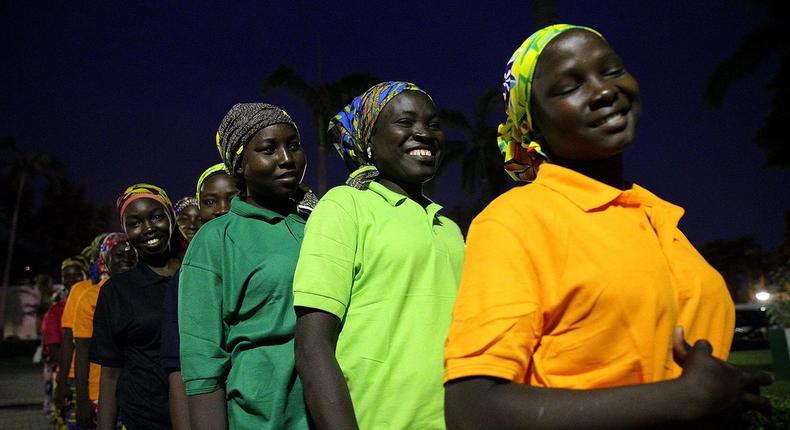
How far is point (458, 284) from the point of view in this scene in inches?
97.6

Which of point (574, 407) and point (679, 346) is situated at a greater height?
point (679, 346)

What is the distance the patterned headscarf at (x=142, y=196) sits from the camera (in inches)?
189

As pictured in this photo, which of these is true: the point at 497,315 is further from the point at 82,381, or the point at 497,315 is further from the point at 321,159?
the point at 321,159

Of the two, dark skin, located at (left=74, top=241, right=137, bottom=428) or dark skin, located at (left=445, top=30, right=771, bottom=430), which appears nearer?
dark skin, located at (left=445, top=30, right=771, bottom=430)

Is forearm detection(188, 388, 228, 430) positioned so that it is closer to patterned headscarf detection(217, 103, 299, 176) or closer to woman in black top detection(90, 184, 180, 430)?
patterned headscarf detection(217, 103, 299, 176)

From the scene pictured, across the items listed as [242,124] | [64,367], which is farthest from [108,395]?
[64,367]

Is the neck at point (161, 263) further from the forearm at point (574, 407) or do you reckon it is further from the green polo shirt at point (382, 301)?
the forearm at point (574, 407)

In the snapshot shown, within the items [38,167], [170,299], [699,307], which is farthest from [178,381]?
[38,167]

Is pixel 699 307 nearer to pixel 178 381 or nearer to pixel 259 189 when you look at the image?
pixel 259 189

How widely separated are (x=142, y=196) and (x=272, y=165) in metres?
2.00

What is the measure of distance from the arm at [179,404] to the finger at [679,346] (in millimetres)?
2294

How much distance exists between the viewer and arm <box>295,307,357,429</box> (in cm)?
213

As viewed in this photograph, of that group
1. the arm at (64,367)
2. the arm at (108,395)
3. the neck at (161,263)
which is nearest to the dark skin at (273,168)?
the neck at (161,263)

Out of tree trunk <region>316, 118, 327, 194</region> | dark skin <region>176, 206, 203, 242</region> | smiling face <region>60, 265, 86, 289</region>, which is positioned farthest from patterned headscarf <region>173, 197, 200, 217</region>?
tree trunk <region>316, 118, 327, 194</region>
